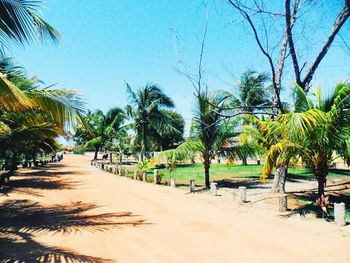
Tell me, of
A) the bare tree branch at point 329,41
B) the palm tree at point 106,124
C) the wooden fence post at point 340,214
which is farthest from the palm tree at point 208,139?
the palm tree at point 106,124

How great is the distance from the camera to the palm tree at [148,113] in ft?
88.3

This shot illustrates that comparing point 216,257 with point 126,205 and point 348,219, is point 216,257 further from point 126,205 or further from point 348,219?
point 126,205

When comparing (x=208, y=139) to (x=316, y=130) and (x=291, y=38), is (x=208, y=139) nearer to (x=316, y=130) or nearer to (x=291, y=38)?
(x=291, y=38)

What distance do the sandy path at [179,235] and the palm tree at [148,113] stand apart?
1566 centimetres

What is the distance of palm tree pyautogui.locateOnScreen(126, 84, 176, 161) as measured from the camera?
26.9 meters

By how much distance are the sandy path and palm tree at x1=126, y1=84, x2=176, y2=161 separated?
→ 15665 millimetres

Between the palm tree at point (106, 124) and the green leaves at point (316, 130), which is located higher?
the palm tree at point (106, 124)

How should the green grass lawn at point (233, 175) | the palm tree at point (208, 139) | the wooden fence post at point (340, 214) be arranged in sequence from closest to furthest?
the wooden fence post at point (340, 214), the palm tree at point (208, 139), the green grass lawn at point (233, 175)

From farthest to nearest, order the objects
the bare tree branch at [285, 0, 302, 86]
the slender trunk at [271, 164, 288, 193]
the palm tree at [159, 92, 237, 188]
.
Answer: the palm tree at [159, 92, 237, 188] < the slender trunk at [271, 164, 288, 193] < the bare tree branch at [285, 0, 302, 86]

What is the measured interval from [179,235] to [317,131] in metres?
4.37

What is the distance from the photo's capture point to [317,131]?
8.45m

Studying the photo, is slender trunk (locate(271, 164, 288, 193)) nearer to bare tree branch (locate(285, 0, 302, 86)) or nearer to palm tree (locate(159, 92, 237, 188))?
palm tree (locate(159, 92, 237, 188))

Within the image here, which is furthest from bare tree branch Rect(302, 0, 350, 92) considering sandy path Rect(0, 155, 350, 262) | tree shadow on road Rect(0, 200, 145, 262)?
tree shadow on road Rect(0, 200, 145, 262)

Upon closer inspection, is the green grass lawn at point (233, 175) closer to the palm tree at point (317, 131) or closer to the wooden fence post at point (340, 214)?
the palm tree at point (317, 131)
